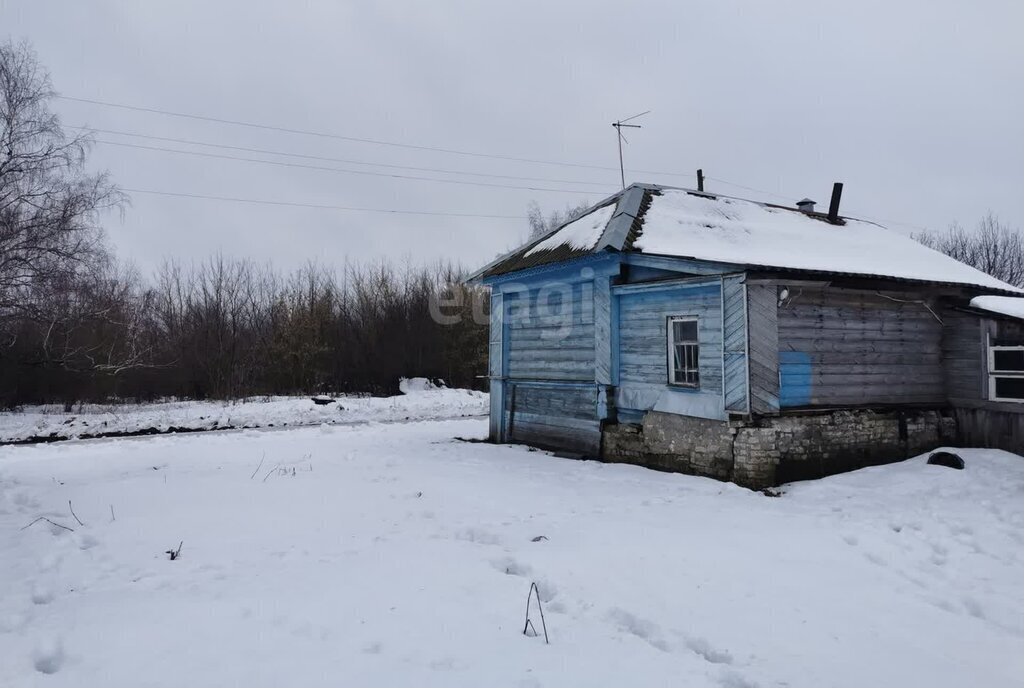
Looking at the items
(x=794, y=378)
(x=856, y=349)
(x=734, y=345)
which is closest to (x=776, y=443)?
(x=794, y=378)

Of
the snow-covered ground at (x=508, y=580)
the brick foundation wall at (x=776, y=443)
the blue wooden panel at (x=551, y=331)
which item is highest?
the blue wooden panel at (x=551, y=331)

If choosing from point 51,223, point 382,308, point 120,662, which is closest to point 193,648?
point 120,662

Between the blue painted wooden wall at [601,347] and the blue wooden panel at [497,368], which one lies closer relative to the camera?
the blue painted wooden wall at [601,347]

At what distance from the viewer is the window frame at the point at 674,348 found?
10852 mm

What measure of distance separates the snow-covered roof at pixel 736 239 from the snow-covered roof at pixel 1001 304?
0.32 meters

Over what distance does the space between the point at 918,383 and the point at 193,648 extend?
41.5 ft

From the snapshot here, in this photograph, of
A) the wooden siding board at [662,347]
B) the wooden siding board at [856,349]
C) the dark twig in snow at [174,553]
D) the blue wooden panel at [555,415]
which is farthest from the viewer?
the blue wooden panel at [555,415]

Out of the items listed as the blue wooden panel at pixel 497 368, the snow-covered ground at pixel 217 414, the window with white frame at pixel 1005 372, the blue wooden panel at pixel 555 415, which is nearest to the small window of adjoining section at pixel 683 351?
the blue wooden panel at pixel 555 415

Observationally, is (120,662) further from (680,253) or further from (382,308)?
(382,308)

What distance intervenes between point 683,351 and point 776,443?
238cm

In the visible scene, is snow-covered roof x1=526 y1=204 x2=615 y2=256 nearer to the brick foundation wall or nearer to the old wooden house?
the old wooden house

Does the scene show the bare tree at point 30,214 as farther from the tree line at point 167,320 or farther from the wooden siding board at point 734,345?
the wooden siding board at point 734,345

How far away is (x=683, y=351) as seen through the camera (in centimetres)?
1130

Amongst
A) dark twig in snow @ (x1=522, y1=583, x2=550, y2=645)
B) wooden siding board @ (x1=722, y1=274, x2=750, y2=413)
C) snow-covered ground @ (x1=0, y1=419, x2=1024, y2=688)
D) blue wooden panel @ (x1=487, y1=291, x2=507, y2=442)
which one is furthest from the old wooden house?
dark twig in snow @ (x1=522, y1=583, x2=550, y2=645)
